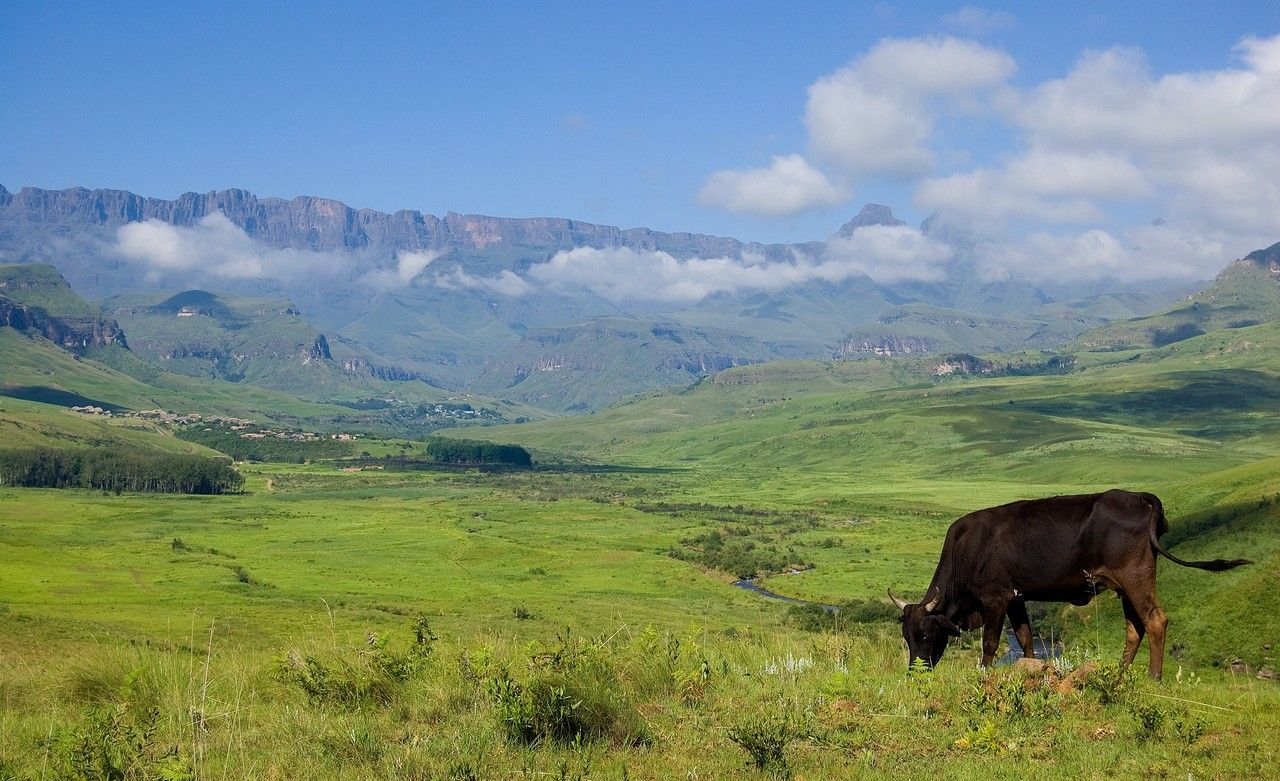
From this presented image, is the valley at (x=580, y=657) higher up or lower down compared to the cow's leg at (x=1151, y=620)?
lower down

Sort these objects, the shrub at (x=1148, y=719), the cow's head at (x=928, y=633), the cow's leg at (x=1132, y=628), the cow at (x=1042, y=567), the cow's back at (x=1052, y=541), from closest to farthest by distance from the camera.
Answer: the shrub at (x=1148, y=719)
the cow's leg at (x=1132, y=628)
the cow at (x=1042, y=567)
the cow's back at (x=1052, y=541)
the cow's head at (x=928, y=633)

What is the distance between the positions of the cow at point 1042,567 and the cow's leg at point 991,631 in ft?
0.06

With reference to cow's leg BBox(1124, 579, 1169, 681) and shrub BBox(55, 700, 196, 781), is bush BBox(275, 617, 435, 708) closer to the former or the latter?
shrub BBox(55, 700, 196, 781)

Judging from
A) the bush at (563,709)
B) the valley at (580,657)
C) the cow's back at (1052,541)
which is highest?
the cow's back at (1052,541)

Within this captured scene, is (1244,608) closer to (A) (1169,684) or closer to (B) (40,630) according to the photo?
(A) (1169,684)

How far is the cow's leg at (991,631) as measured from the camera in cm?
1595

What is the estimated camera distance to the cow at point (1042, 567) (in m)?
15.9

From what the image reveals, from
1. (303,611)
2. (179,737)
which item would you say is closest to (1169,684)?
(179,737)

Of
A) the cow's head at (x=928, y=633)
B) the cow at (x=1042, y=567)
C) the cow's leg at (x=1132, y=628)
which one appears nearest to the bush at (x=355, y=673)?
the cow at (x=1042, y=567)

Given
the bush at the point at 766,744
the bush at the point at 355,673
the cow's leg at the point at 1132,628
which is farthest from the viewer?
the cow's leg at the point at 1132,628

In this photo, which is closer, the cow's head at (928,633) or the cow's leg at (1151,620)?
the cow's leg at (1151,620)

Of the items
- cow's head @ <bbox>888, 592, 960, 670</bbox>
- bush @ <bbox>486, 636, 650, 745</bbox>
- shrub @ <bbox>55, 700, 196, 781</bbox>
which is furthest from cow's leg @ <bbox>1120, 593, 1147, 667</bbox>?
shrub @ <bbox>55, 700, 196, 781</bbox>

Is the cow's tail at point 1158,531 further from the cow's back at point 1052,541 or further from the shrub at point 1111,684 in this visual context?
Result: the shrub at point 1111,684

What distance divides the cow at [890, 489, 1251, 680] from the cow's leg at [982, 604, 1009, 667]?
2cm
